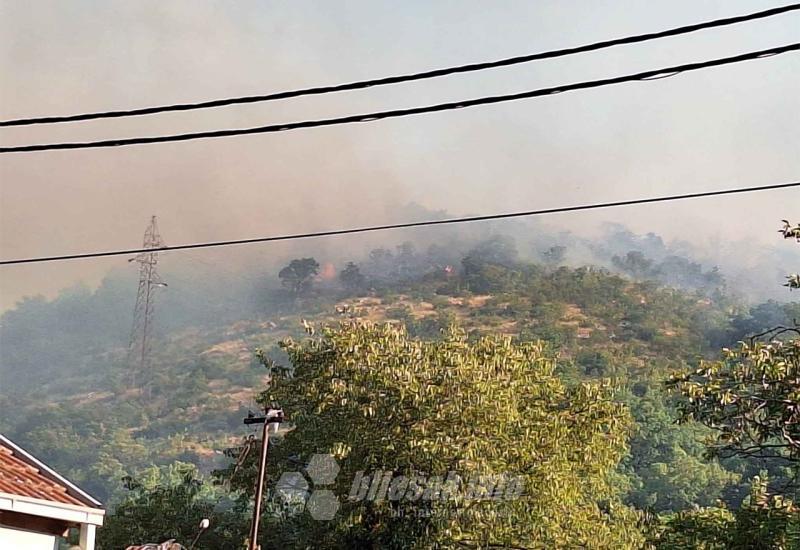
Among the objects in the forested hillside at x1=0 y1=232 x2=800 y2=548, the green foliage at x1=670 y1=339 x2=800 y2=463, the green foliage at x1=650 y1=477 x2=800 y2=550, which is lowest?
the green foliage at x1=650 y1=477 x2=800 y2=550

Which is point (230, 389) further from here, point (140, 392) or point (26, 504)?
point (26, 504)

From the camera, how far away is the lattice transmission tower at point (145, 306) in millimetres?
164875

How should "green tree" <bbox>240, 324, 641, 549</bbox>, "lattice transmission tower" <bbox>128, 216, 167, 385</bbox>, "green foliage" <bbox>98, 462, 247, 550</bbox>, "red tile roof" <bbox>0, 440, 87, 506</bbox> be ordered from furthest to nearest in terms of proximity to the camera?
"lattice transmission tower" <bbox>128, 216, 167, 385</bbox>
"green foliage" <bbox>98, 462, 247, 550</bbox>
"green tree" <bbox>240, 324, 641, 549</bbox>
"red tile roof" <bbox>0, 440, 87, 506</bbox>

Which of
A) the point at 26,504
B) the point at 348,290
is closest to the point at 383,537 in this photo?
the point at 26,504

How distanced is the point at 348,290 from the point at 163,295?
35.1 meters

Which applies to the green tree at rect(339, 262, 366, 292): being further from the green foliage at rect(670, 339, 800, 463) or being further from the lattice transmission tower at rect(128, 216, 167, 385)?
the green foliage at rect(670, 339, 800, 463)

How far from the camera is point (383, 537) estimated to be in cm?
2923

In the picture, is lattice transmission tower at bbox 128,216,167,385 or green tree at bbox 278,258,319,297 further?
green tree at bbox 278,258,319,297

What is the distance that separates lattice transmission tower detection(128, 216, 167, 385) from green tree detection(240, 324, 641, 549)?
413 feet

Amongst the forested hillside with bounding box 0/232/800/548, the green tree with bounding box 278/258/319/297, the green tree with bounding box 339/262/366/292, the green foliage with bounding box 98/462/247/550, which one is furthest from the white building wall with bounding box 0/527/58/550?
the green tree with bounding box 339/262/366/292

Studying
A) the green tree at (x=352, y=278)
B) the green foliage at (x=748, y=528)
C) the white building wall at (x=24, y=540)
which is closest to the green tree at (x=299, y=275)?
the green tree at (x=352, y=278)

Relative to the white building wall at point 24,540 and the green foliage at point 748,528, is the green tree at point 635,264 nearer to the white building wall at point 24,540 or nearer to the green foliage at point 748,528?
the green foliage at point 748,528

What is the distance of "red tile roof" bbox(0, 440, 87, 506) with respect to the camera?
12.4 metres

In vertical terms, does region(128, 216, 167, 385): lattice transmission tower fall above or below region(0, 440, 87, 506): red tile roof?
above
